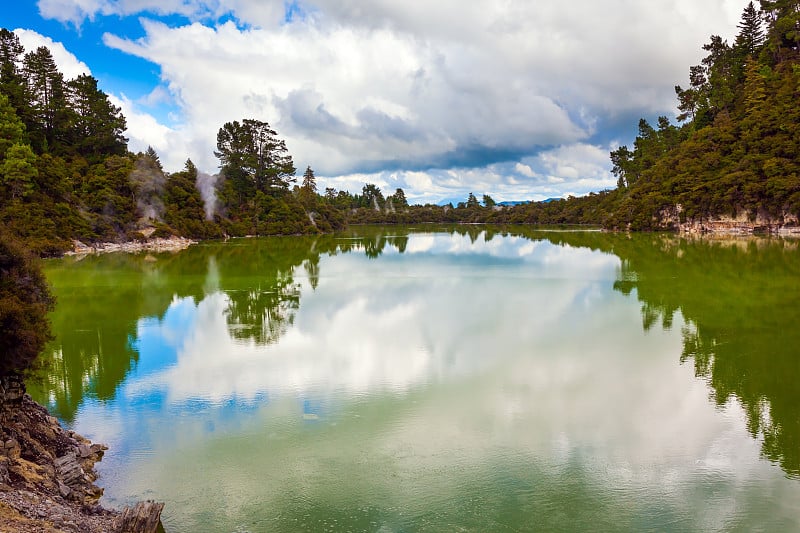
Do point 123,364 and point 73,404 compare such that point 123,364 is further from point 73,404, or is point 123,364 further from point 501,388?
point 501,388

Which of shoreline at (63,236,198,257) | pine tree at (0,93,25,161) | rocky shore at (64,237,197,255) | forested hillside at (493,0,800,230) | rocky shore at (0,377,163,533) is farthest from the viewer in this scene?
forested hillside at (493,0,800,230)

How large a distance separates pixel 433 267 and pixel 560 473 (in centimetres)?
2959

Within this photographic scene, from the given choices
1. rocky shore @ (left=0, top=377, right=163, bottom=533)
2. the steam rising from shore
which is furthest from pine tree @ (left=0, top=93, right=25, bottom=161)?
rocky shore @ (left=0, top=377, right=163, bottom=533)

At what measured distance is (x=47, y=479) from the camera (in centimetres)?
722

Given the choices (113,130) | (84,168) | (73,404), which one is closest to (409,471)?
(73,404)

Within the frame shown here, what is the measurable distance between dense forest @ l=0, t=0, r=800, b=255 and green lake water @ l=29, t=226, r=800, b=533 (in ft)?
104

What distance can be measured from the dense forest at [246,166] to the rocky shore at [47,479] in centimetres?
3900

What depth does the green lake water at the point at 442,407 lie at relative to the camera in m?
7.31

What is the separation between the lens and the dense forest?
49.4 m

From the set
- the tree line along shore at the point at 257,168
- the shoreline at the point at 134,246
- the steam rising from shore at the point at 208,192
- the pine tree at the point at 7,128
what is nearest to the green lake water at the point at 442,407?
the tree line along shore at the point at 257,168

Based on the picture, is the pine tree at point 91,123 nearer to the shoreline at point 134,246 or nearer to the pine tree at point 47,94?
the pine tree at point 47,94

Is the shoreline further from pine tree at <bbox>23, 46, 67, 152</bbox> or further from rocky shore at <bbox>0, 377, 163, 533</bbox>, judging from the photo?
rocky shore at <bbox>0, 377, 163, 533</bbox>

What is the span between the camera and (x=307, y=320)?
19766mm

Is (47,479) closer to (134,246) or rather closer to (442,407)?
(442,407)
